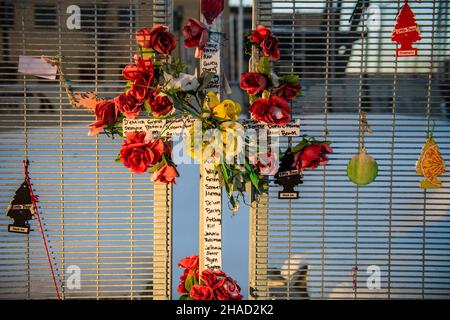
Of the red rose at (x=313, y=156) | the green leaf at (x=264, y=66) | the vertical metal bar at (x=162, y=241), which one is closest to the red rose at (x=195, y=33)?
the green leaf at (x=264, y=66)

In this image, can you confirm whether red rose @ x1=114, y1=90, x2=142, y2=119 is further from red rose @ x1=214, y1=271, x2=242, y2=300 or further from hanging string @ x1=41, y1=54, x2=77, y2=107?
red rose @ x1=214, y1=271, x2=242, y2=300

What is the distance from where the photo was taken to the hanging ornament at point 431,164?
339 centimetres

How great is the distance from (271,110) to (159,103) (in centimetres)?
59

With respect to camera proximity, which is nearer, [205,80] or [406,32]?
[205,80]

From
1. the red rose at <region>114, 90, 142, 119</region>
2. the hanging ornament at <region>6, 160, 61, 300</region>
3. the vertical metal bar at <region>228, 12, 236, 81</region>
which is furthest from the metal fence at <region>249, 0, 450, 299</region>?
the vertical metal bar at <region>228, 12, 236, 81</region>

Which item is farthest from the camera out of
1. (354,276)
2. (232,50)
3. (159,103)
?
(232,50)

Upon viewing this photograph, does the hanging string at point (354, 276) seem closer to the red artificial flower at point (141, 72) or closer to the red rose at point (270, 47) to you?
the red rose at point (270, 47)

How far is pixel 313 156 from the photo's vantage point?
10.1 ft

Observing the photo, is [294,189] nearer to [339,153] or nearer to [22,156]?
[339,153]

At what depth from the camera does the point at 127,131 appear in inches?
120

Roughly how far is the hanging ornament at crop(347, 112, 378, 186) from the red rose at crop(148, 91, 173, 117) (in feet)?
3.98

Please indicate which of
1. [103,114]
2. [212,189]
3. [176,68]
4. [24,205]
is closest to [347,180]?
[212,189]

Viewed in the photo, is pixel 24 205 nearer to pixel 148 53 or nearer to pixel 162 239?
pixel 162 239

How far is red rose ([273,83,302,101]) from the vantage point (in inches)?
118
